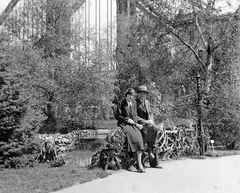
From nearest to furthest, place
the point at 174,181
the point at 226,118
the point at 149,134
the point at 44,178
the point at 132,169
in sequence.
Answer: the point at 174,181
the point at 44,178
the point at 132,169
the point at 149,134
the point at 226,118

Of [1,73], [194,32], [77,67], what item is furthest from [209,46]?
[1,73]

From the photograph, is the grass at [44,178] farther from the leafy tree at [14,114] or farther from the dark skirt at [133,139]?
the dark skirt at [133,139]

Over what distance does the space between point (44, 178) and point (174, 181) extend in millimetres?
1972

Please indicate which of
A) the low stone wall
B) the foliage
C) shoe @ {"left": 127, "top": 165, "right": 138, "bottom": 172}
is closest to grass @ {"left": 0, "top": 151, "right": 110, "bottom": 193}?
shoe @ {"left": 127, "top": 165, "right": 138, "bottom": 172}

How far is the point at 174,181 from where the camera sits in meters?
5.26

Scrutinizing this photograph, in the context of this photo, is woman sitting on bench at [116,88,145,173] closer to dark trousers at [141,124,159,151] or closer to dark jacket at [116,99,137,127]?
dark jacket at [116,99,137,127]

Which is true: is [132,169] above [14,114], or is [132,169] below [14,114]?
below

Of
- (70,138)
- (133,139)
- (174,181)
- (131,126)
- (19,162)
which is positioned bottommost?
(174,181)

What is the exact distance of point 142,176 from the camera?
5.57 metres

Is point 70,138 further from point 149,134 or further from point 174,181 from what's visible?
point 174,181

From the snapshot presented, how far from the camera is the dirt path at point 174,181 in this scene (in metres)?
4.72

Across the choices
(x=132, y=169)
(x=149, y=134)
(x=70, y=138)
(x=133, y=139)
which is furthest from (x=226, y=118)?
(x=70, y=138)

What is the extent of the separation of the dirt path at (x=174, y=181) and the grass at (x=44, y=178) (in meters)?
0.22

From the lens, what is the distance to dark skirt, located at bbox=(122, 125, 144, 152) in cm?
613
